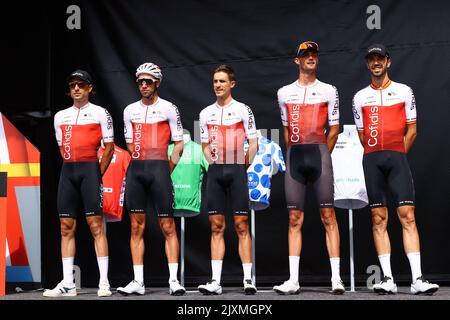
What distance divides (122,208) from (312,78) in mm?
2215

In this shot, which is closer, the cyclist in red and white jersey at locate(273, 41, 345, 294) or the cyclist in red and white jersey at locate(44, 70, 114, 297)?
the cyclist in red and white jersey at locate(273, 41, 345, 294)

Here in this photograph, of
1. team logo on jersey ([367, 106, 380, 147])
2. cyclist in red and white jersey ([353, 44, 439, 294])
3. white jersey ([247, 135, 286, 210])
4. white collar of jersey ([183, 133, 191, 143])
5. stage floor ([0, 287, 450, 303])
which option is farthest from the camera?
white collar of jersey ([183, 133, 191, 143])

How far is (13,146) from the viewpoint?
7270mm

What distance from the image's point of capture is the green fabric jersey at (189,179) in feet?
21.7

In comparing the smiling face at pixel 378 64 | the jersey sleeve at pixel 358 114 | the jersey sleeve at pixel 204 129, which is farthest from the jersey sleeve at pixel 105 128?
the smiling face at pixel 378 64

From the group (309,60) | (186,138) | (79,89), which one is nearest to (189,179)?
(186,138)

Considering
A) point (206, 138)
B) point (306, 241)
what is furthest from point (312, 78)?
point (306, 241)

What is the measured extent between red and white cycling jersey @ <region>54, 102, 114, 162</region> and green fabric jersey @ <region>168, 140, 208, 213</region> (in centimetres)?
77

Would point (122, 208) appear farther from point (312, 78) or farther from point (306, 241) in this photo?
point (312, 78)

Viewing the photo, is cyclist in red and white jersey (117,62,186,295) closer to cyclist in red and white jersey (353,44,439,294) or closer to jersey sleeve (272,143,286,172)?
jersey sleeve (272,143,286,172)

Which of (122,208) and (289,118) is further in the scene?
(122,208)

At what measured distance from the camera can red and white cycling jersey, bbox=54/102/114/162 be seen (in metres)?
6.13

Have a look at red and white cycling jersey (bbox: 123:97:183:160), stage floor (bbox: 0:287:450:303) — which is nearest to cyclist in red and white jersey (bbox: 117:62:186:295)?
red and white cycling jersey (bbox: 123:97:183:160)

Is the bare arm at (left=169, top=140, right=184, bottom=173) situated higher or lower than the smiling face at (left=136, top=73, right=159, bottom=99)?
lower
